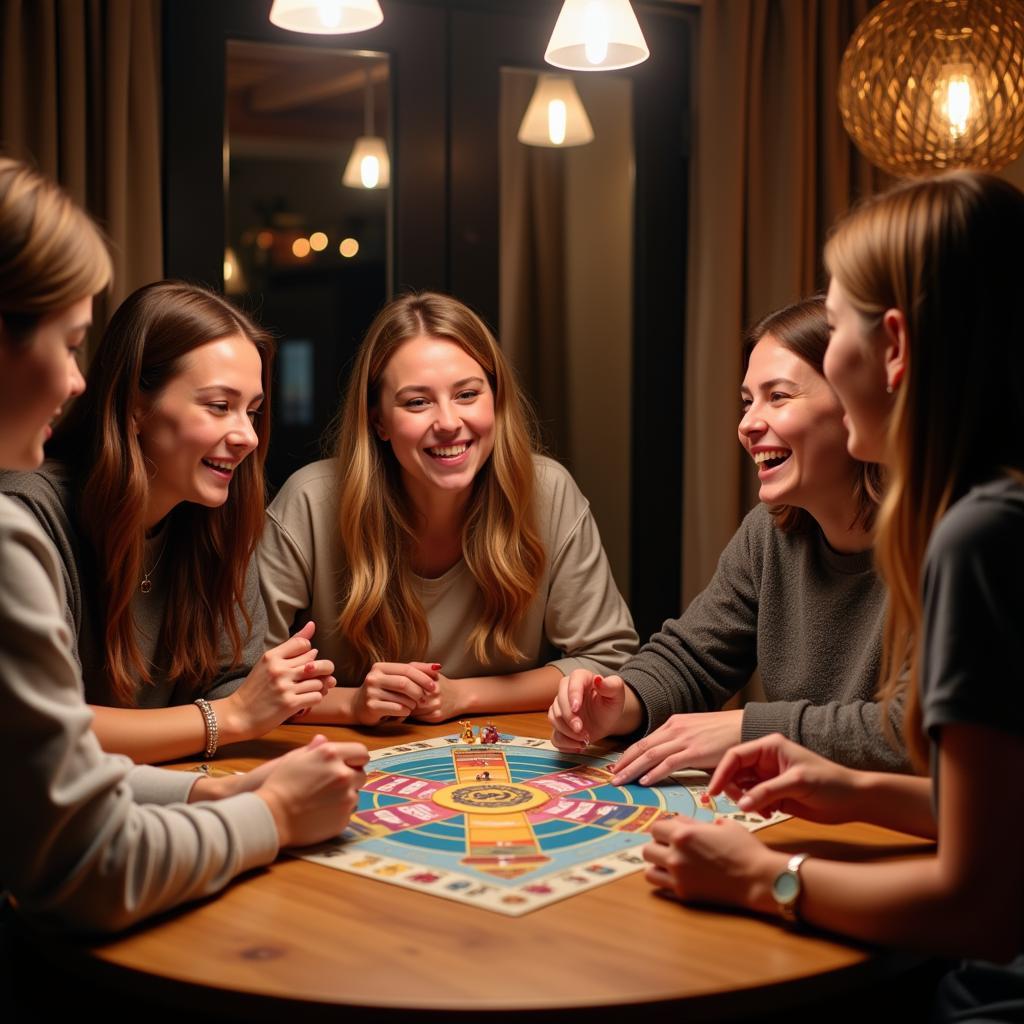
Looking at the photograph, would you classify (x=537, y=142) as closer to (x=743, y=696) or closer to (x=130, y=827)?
(x=743, y=696)

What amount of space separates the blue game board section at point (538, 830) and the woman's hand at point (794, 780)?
0.10 meters

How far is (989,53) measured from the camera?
2209mm

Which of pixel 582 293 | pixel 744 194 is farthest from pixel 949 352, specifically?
pixel 582 293

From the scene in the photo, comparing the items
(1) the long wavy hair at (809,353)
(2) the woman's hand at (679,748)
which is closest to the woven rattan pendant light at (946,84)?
(1) the long wavy hair at (809,353)

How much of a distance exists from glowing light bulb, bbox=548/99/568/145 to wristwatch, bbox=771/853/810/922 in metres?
2.71

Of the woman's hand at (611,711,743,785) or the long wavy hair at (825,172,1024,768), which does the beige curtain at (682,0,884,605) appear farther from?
the long wavy hair at (825,172,1024,768)

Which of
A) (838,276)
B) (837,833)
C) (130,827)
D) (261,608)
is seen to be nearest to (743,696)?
(261,608)

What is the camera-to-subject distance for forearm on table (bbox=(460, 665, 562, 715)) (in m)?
2.18

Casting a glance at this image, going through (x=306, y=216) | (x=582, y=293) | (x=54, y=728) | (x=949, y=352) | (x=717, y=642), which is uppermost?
(x=306, y=216)

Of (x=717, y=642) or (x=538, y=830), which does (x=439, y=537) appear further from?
(x=538, y=830)

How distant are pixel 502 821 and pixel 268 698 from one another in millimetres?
508

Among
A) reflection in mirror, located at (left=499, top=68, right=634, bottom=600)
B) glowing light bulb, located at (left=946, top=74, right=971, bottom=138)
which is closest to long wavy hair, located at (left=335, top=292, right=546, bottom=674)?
glowing light bulb, located at (left=946, top=74, right=971, bottom=138)

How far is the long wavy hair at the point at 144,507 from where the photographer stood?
1.94 m

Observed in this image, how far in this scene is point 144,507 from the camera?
196 centimetres
